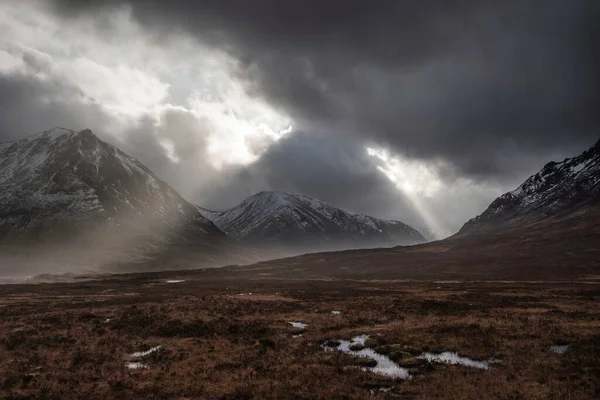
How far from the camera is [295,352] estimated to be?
2905 centimetres

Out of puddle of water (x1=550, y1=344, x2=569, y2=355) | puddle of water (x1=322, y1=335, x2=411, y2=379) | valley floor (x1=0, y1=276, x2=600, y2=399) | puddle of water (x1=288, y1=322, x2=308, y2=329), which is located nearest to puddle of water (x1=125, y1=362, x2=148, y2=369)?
valley floor (x1=0, y1=276, x2=600, y2=399)

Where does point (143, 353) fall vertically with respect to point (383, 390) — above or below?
above

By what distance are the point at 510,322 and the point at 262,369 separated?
23503 mm

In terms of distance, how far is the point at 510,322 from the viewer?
118ft

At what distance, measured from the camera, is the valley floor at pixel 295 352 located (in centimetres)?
2109

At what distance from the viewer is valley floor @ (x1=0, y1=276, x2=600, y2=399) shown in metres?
21.1

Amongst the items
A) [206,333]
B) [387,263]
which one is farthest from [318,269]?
[206,333]

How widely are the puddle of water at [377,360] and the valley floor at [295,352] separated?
0.51 metres

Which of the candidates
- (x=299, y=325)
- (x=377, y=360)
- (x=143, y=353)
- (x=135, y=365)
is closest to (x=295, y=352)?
(x=377, y=360)

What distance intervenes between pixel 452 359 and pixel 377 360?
471cm

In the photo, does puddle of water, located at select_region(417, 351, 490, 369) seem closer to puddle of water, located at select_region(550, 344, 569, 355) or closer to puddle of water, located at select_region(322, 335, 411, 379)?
puddle of water, located at select_region(322, 335, 411, 379)

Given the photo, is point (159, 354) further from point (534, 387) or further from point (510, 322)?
point (510, 322)

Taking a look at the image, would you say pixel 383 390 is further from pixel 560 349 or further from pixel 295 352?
pixel 560 349


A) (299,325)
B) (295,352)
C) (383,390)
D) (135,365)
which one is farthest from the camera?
(299,325)
